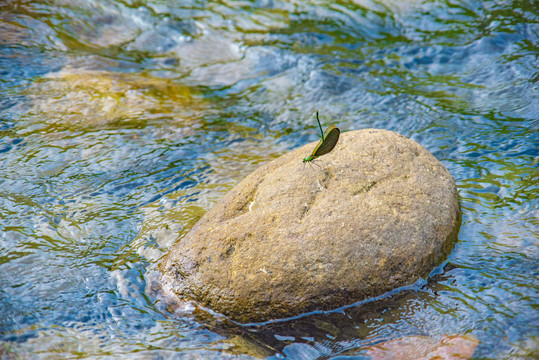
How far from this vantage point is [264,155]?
546 centimetres

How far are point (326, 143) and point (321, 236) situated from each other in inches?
Answer: 28.4

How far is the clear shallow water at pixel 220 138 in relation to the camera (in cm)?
338

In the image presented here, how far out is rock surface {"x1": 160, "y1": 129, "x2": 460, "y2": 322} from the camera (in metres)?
3.42

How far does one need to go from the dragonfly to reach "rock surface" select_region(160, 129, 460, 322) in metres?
0.16

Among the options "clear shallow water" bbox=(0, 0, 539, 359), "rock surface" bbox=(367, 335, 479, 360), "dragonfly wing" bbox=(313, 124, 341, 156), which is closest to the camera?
"rock surface" bbox=(367, 335, 479, 360)

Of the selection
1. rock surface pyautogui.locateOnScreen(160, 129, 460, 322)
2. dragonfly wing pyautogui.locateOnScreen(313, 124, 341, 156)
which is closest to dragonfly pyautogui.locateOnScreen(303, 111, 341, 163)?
dragonfly wing pyautogui.locateOnScreen(313, 124, 341, 156)

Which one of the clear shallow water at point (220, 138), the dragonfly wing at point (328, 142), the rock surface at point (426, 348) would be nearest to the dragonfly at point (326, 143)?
the dragonfly wing at point (328, 142)

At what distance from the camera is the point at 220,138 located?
5.79 metres

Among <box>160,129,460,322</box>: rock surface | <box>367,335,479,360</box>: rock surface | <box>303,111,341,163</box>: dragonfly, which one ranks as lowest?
<box>367,335,479,360</box>: rock surface

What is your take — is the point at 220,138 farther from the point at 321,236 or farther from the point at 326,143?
the point at 321,236

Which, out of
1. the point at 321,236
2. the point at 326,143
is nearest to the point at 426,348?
the point at 321,236

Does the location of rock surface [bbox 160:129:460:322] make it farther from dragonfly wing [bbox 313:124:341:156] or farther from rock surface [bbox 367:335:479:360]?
rock surface [bbox 367:335:479:360]

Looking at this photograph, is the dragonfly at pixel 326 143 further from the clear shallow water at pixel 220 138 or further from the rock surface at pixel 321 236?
the clear shallow water at pixel 220 138

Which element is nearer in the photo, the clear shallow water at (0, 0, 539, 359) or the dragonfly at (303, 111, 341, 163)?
the clear shallow water at (0, 0, 539, 359)
